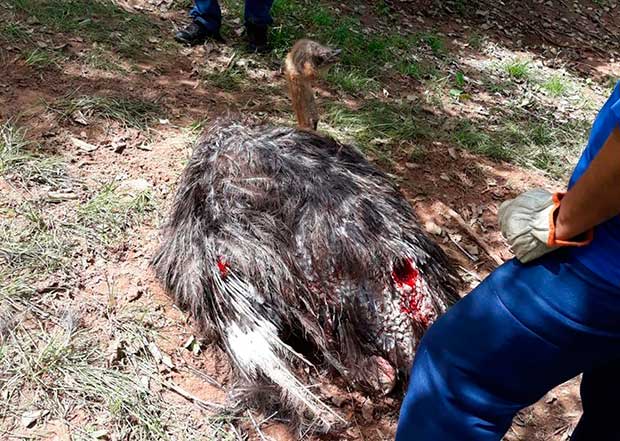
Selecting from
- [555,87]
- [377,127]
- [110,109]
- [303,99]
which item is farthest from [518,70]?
[110,109]

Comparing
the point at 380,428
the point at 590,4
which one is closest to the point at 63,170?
the point at 380,428

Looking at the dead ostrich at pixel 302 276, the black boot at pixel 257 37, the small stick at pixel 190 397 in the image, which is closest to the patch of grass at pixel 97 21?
the black boot at pixel 257 37

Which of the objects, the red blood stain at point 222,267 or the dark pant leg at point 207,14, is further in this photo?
the dark pant leg at point 207,14

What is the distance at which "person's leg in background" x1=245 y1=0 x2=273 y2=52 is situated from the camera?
527 centimetres

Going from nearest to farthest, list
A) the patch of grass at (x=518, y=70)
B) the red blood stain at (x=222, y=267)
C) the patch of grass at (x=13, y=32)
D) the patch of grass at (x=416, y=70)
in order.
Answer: the red blood stain at (x=222, y=267), the patch of grass at (x=13, y=32), the patch of grass at (x=416, y=70), the patch of grass at (x=518, y=70)

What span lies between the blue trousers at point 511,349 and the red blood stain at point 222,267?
1129mm

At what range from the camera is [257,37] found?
5.39 m

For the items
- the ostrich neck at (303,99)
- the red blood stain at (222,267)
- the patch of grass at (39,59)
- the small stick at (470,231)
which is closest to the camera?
the red blood stain at (222,267)

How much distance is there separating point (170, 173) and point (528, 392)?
264 cm

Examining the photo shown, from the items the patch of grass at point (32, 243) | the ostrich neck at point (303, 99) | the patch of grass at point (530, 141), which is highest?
the ostrich neck at point (303, 99)

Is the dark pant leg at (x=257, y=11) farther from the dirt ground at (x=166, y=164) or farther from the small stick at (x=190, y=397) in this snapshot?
the small stick at (x=190, y=397)

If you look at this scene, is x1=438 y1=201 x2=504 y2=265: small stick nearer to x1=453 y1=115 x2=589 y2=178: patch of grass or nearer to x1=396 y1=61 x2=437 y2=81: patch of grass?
x1=453 y1=115 x2=589 y2=178: patch of grass

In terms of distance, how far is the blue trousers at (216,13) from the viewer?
5.26 metres

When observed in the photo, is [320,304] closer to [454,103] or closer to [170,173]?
[170,173]
